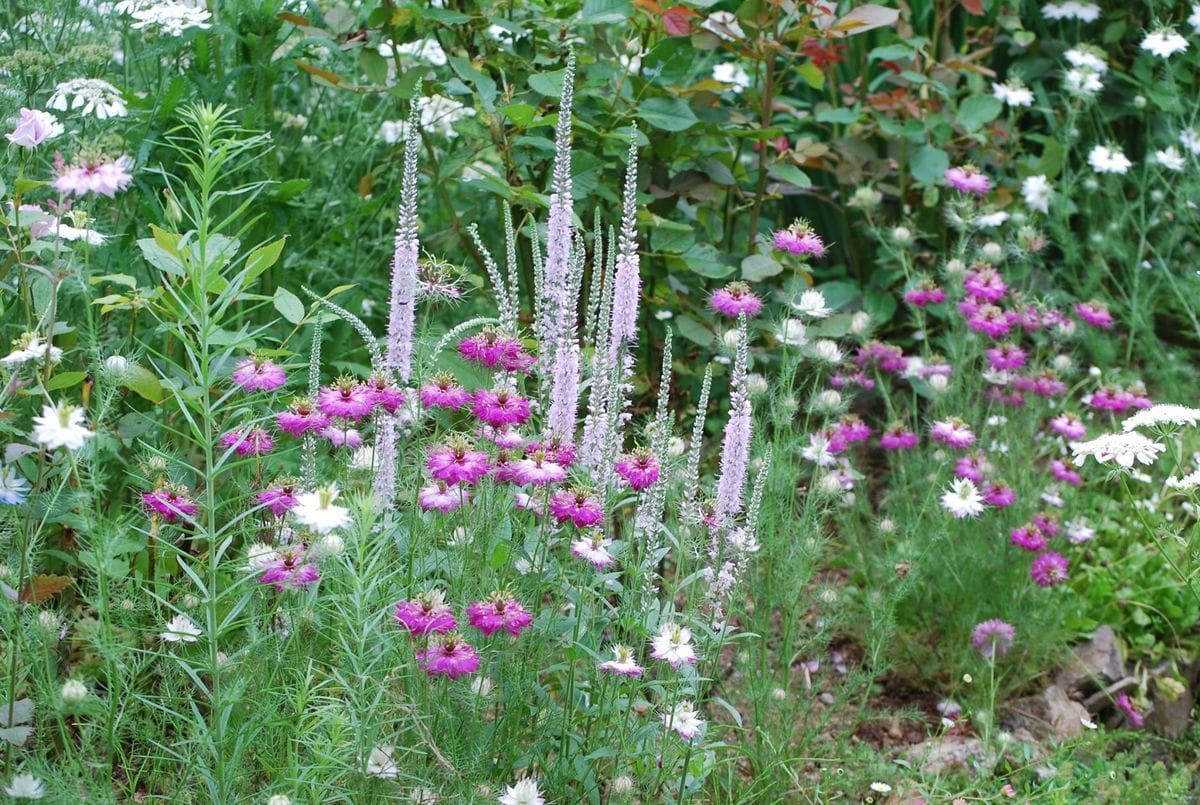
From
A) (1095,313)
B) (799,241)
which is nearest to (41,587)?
(799,241)

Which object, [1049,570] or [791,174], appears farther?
[791,174]

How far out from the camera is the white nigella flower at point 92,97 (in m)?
2.97

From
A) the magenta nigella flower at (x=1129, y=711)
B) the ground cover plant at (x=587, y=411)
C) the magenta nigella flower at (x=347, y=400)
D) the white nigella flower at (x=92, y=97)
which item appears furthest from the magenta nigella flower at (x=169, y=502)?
the magenta nigella flower at (x=1129, y=711)

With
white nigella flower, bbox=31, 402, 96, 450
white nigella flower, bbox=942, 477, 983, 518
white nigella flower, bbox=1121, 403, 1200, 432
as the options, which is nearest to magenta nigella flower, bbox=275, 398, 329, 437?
white nigella flower, bbox=31, 402, 96, 450

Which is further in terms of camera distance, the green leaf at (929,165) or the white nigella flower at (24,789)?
the green leaf at (929,165)

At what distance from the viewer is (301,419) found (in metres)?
2.14

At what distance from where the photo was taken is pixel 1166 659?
361cm

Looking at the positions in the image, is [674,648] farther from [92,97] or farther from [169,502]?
[92,97]

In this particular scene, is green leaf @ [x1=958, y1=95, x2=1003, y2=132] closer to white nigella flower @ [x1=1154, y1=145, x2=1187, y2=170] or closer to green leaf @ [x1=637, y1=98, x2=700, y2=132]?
white nigella flower @ [x1=1154, y1=145, x2=1187, y2=170]

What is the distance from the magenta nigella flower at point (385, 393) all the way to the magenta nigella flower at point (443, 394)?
4cm

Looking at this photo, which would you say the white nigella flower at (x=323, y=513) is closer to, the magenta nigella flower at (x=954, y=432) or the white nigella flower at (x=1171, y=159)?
the magenta nigella flower at (x=954, y=432)

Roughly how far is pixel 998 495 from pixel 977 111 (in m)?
1.65

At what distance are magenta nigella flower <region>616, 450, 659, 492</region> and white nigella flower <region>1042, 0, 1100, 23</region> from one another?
10.9 feet

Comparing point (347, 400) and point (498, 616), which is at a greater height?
point (347, 400)
